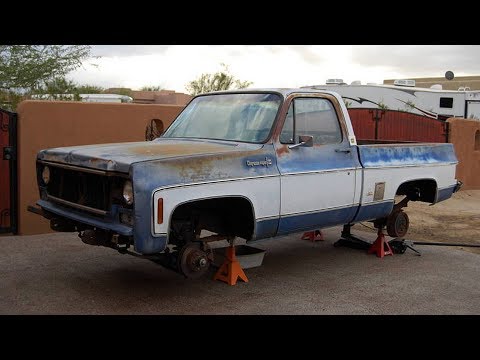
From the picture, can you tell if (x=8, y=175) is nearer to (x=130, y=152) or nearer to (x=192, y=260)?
(x=130, y=152)

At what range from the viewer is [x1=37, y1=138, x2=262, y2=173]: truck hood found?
4.81 metres

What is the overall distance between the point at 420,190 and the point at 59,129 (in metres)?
5.23

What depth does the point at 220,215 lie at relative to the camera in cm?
573

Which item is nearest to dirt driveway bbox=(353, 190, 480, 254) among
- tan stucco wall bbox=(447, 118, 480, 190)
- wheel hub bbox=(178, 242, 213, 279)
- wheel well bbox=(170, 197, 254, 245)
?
tan stucco wall bbox=(447, 118, 480, 190)

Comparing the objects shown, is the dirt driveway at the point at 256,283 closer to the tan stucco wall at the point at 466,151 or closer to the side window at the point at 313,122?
the side window at the point at 313,122

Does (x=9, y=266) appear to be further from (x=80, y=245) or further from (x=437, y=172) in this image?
(x=437, y=172)

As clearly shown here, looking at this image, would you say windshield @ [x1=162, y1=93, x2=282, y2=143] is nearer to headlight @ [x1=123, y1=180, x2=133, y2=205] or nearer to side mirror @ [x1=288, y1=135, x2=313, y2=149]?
side mirror @ [x1=288, y1=135, x2=313, y2=149]

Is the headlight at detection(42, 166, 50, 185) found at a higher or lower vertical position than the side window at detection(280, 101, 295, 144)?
lower

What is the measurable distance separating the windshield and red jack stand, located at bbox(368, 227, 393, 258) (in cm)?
260

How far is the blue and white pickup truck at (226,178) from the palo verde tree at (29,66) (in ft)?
26.3

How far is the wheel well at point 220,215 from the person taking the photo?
17.4ft

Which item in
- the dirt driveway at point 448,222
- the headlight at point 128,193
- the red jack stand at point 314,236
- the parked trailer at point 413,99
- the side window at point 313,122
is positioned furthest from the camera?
the parked trailer at point 413,99

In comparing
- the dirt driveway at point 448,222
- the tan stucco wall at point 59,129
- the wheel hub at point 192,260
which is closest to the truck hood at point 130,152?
the wheel hub at point 192,260

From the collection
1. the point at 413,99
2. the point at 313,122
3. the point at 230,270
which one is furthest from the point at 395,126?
the point at 413,99
